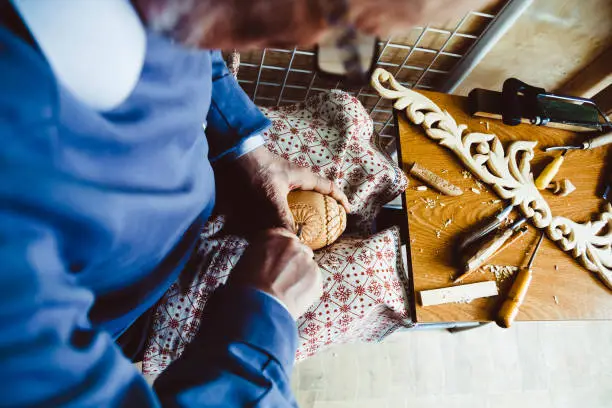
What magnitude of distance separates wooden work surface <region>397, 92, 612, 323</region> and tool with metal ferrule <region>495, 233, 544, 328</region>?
0.02 m

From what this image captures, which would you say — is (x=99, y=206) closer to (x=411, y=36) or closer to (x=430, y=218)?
(x=430, y=218)

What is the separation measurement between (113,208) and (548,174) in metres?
1.18

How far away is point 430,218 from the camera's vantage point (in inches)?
41.1

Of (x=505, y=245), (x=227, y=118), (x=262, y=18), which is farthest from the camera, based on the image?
(x=505, y=245)

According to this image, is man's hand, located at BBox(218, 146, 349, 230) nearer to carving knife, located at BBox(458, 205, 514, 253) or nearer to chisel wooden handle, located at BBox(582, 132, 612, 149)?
carving knife, located at BBox(458, 205, 514, 253)

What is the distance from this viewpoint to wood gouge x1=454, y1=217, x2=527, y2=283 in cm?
98

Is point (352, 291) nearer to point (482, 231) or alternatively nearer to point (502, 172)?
point (482, 231)

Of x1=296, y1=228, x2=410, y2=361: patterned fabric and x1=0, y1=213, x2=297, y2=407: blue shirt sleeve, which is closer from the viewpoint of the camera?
x1=0, y1=213, x2=297, y2=407: blue shirt sleeve

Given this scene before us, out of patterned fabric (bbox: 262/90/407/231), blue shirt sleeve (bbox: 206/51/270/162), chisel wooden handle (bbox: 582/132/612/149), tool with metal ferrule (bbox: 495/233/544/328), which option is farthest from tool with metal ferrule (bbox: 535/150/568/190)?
blue shirt sleeve (bbox: 206/51/270/162)

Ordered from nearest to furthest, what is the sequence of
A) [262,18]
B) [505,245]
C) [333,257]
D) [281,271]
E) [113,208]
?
[262,18] < [113,208] < [281,271] < [333,257] < [505,245]

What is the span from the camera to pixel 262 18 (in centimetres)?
29

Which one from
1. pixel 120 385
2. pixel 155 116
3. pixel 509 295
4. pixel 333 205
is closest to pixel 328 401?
pixel 509 295

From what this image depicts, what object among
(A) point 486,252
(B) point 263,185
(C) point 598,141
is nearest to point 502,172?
(A) point 486,252

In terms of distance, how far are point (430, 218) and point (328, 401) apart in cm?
98
